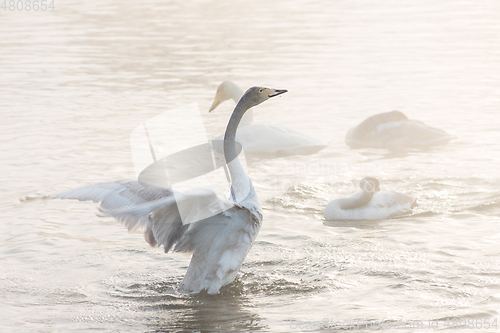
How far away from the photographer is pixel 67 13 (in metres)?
32.7

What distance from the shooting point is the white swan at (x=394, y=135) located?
1258cm

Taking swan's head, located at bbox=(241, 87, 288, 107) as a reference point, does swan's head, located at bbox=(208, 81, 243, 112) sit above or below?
below

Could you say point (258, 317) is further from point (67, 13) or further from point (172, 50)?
point (67, 13)

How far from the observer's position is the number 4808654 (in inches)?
1375

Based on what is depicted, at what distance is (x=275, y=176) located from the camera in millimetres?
11000

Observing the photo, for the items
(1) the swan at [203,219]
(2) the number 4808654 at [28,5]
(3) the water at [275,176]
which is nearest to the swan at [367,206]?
(3) the water at [275,176]

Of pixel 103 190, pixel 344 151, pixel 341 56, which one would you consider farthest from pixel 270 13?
pixel 103 190

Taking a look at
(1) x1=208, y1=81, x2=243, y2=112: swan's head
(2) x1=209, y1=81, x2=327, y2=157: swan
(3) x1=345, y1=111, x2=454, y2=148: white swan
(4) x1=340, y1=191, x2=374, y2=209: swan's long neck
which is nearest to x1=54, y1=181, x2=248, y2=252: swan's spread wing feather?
(4) x1=340, y1=191, x2=374, y2=209: swan's long neck

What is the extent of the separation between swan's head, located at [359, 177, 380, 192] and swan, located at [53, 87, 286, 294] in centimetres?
265

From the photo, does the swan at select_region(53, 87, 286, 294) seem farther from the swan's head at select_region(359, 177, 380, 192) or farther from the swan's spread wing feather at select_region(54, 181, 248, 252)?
the swan's head at select_region(359, 177, 380, 192)

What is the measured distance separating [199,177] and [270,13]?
2273 centimetres

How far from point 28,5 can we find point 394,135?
94.4ft

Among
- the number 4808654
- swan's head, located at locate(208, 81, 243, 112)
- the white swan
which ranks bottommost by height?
the white swan

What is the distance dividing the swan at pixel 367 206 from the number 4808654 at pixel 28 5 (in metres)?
28.9
